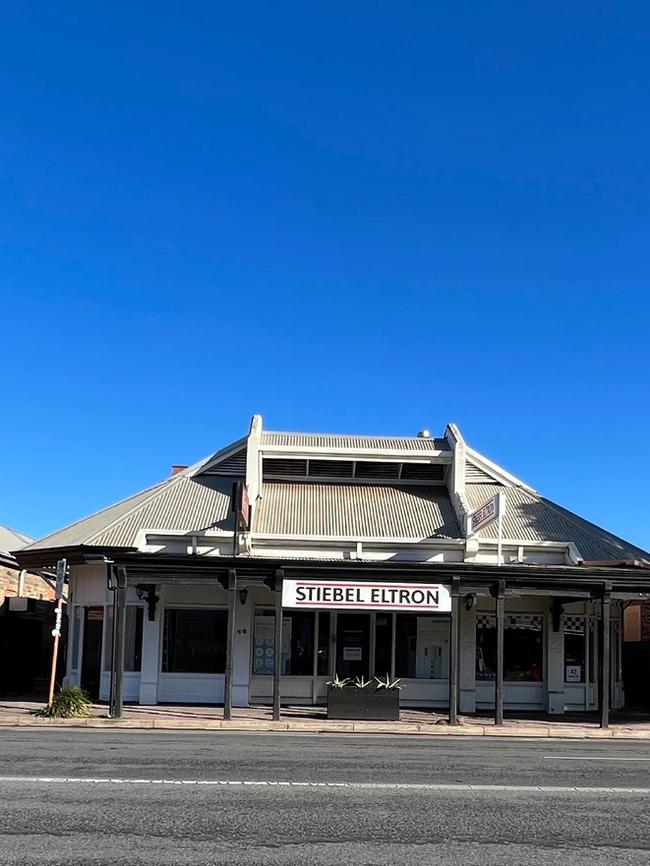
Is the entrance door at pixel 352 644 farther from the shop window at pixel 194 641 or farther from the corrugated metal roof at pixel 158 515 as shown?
the corrugated metal roof at pixel 158 515

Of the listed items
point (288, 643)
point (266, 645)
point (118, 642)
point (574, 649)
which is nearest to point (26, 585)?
point (266, 645)

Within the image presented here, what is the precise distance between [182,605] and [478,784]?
13436mm

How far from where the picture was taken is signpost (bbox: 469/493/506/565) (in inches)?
821

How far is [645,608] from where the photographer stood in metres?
30.3

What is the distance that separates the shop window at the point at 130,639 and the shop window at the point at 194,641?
2.24ft

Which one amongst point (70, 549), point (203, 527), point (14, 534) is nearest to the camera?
point (70, 549)

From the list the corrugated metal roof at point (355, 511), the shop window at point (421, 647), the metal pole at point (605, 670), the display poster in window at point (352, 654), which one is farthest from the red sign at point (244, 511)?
the metal pole at point (605, 670)

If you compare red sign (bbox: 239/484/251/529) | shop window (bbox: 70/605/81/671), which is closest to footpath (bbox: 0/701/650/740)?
shop window (bbox: 70/605/81/671)

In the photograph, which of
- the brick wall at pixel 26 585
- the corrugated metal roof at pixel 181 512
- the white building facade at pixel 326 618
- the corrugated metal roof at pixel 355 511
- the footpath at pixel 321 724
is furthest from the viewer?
the brick wall at pixel 26 585

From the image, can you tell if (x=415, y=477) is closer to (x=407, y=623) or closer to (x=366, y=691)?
(x=407, y=623)

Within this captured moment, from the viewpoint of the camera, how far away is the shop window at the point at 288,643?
22.9 m

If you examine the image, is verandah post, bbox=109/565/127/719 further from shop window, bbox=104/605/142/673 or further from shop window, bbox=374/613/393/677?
shop window, bbox=374/613/393/677

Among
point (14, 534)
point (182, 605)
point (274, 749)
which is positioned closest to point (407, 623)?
point (182, 605)

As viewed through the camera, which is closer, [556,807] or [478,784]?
[556,807]
